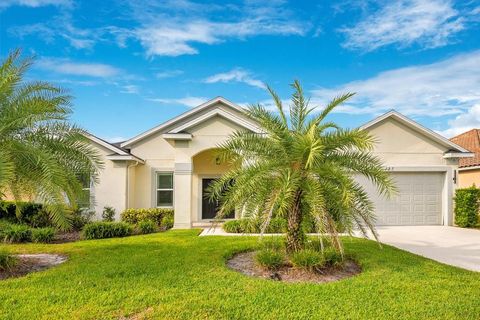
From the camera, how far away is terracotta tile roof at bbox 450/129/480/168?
65.3 feet

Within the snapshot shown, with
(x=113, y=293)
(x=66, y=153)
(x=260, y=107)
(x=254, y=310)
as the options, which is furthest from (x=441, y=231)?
(x=66, y=153)

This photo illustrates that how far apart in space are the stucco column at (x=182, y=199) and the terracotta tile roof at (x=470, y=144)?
16330 mm

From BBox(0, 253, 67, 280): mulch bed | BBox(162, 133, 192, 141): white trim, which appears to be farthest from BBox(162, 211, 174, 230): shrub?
BBox(0, 253, 67, 280): mulch bed

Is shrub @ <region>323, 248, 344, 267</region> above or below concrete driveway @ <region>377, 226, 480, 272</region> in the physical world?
above

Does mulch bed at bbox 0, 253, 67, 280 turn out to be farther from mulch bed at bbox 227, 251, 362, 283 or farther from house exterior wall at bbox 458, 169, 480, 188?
house exterior wall at bbox 458, 169, 480, 188

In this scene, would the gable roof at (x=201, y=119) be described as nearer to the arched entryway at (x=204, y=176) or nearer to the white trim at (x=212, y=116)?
the white trim at (x=212, y=116)

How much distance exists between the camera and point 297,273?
7.27m

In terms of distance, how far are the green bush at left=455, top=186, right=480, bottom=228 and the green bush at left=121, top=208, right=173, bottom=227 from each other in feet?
44.9

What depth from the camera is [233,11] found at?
13.1 meters

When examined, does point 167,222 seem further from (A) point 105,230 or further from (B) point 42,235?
(B) point 42,235

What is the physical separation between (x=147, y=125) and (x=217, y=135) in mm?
4902

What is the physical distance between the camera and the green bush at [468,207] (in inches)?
605

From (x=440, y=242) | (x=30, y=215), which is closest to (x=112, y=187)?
(x=30, y=215)

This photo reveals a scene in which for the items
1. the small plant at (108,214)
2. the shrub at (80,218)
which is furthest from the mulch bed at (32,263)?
the small plant at (108,214)
